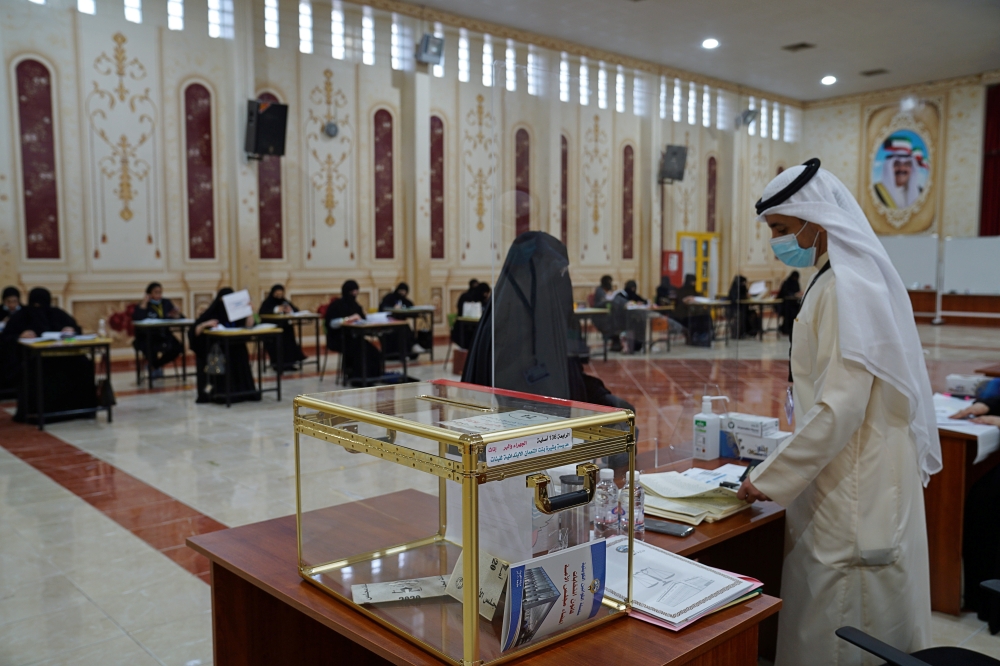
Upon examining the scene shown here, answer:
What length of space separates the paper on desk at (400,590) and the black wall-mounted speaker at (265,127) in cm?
1012

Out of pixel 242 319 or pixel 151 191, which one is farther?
pixel 151 191

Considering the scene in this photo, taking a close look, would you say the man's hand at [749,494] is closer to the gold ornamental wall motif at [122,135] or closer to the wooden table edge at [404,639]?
the wooden table edge at [404,639]

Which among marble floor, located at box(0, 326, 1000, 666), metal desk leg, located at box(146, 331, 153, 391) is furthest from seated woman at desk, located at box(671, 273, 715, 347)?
metal desk leg, located at box(146, 331, 153, 391)

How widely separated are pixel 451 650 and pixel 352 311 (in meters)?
8.30

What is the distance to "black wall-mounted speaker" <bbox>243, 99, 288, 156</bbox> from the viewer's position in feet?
34.7

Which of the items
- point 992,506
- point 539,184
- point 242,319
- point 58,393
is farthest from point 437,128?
point 992,506

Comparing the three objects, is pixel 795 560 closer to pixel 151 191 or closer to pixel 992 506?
pixel 992 506

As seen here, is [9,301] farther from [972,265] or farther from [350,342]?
[972,265]

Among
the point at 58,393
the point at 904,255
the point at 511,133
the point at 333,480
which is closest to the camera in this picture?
the point at 511,133

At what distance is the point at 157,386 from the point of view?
8820 mm

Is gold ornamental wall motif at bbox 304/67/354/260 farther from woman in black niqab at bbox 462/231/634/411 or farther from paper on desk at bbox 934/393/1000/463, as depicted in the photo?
paper on desk at bbox 934/393/1000/463

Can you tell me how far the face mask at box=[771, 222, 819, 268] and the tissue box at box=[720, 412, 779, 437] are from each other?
0.63 meters

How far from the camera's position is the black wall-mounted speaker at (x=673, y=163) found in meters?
3.84

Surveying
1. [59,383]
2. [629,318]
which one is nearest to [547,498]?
[629,318]
